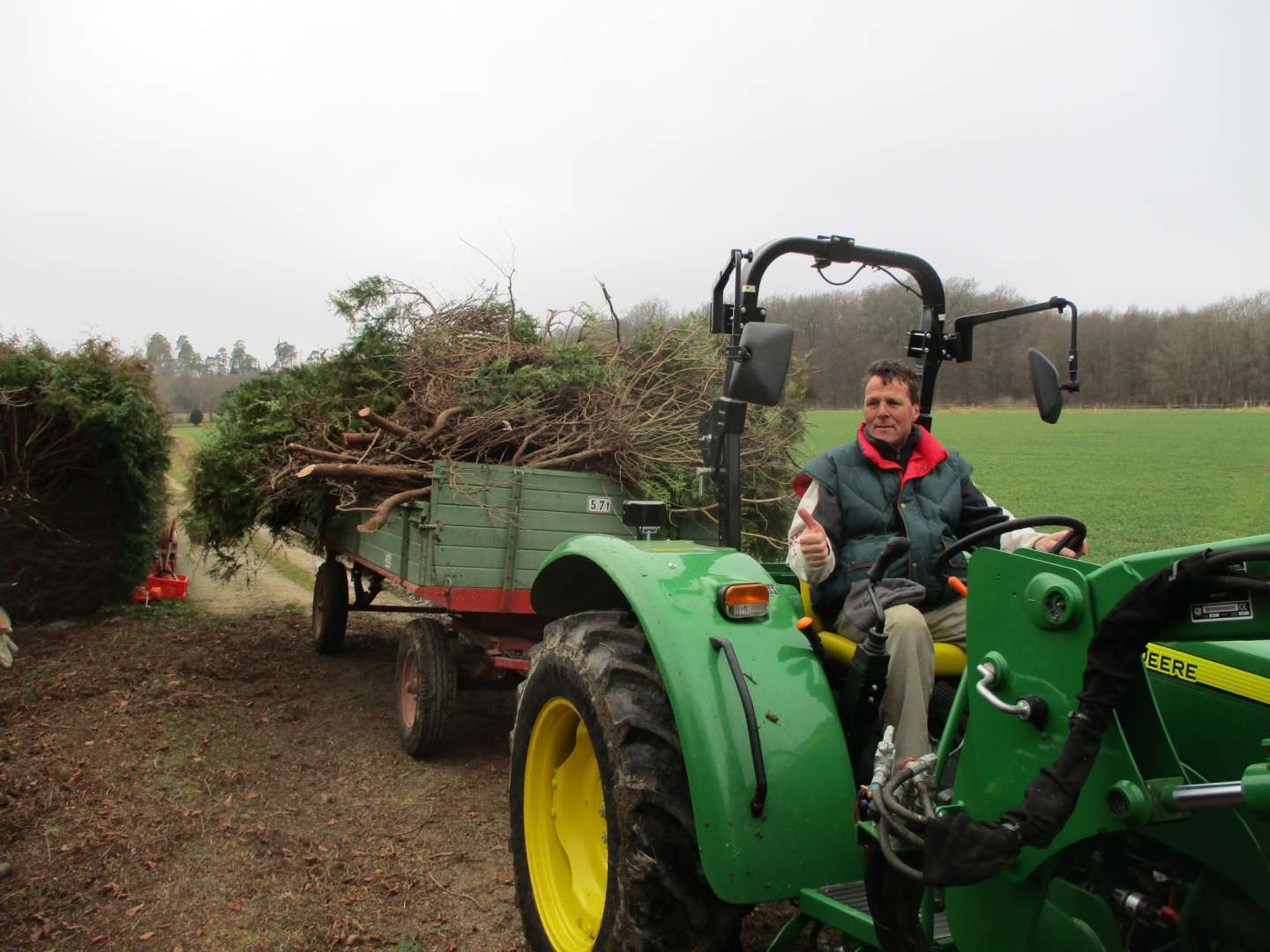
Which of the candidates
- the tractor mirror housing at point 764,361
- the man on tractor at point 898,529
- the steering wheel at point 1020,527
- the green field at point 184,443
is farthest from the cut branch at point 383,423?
the steering wheel at point 1020,527

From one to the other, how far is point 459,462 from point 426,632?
38.2 inches

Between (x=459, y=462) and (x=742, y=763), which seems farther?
(x=459, y=462)

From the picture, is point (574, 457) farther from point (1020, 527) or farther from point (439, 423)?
point (1020, 527)

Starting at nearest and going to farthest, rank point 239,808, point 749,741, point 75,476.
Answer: point 749,741, point 239,808, point 75,476

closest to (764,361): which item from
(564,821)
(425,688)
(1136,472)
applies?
(564,821)

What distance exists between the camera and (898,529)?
9.28 feet

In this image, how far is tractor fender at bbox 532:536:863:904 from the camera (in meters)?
2.15

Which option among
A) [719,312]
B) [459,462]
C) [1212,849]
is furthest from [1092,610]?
[459,462]

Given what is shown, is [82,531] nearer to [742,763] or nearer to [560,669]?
[560,669]

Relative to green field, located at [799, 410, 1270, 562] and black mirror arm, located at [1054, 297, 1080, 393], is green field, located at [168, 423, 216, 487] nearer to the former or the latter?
green field, located at [799, 410, 1270, 562]

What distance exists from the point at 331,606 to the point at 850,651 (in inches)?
208

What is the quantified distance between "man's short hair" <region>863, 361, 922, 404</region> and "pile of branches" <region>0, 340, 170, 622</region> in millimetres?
6779

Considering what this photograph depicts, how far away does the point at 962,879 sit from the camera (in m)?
1.67

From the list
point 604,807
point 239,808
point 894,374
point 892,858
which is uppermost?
point 894,374
